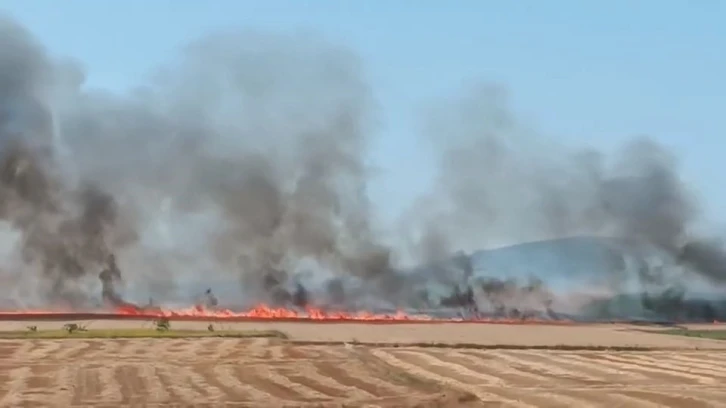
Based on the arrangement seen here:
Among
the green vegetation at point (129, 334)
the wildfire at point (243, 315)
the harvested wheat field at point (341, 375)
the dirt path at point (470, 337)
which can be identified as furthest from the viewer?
the wildfire at point (243, 315)

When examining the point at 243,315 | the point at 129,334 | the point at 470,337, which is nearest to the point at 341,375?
the point at 470,337

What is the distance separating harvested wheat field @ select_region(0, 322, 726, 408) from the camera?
11.9 meters

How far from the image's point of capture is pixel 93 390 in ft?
42.1

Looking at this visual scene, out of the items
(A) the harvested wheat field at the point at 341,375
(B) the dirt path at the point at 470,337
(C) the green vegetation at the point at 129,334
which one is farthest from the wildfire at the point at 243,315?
(A) the harvested wheat field at the point at 341,375

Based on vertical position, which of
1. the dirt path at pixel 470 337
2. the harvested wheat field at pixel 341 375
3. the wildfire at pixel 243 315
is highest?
the wildfire at pixel 243 315

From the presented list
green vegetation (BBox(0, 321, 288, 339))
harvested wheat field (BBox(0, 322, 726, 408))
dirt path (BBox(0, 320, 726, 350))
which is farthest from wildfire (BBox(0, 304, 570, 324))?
harvested wheat field (BBox(0, 322, 726, 408))

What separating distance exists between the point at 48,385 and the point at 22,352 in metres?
5.05

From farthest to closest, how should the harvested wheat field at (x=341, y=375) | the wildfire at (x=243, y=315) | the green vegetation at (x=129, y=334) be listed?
the wildfire at (x=243, y=315) < the green vegetation at (x=129, y=334) < the harvested wheat field at (x=341, y=375)

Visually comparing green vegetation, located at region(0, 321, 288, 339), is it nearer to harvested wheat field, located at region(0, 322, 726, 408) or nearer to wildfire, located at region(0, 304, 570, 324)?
harvested wheat field, located at region(0, 322, 726, 408)

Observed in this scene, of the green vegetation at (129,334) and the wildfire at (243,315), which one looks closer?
the green vegetation at (129,334)

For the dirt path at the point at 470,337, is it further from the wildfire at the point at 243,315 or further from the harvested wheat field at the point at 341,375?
the wildfire at the point at 243,315

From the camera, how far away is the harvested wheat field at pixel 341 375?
11852 mm

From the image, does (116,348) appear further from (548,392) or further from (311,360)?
(548,392)

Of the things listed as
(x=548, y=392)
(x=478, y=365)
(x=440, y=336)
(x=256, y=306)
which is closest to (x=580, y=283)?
(x=256, y=306)
